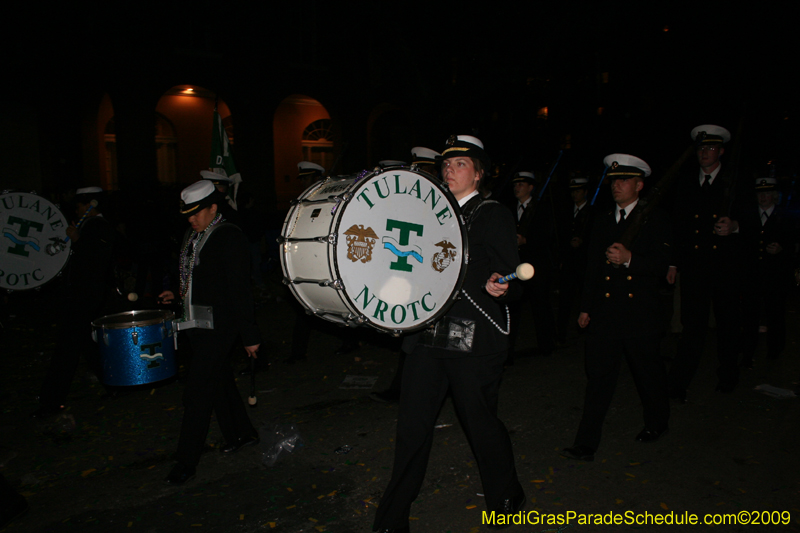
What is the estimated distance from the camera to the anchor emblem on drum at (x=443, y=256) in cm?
301

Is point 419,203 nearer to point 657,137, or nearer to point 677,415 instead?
point 677,415

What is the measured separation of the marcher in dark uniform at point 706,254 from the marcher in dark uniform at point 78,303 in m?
5.31

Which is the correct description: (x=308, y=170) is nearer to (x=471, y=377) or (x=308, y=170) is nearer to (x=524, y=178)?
(x=524, y=178)

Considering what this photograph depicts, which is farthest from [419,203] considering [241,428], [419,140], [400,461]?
[419,140]

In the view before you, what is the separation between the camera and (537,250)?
21.4 ft

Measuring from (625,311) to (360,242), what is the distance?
2.23 meters

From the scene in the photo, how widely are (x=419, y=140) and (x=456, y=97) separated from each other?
1232 millimetres

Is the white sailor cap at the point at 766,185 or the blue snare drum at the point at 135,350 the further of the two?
the white sailor cap at the point at 766,185

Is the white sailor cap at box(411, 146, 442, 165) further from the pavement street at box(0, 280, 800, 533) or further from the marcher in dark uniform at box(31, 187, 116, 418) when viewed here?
the marcher in dark uniform at box(31, 187, 116, 418)

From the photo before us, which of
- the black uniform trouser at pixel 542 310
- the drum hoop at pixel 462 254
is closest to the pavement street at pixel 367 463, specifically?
the black uniform trouser at pixel 542 310

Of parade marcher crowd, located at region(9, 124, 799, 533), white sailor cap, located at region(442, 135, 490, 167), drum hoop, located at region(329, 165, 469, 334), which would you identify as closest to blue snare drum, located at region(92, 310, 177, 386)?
parade marcher crowd, located at region(9, 124, 799, 533)

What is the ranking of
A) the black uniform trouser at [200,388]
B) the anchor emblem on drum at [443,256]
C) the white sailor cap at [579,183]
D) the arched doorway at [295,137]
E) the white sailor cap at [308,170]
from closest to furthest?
the anchor emblem on drum at [443,256], the black uniform trouser at [200,388], the white sailor cap at [308,170], the white sailor cap at [579,183], the arched doorway at [295,137]

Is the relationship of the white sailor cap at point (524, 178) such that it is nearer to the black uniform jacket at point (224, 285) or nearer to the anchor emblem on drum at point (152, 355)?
the black uniform jacket at point (224, 285)

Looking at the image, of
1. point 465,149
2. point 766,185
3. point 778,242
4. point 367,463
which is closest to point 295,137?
point 766,185
